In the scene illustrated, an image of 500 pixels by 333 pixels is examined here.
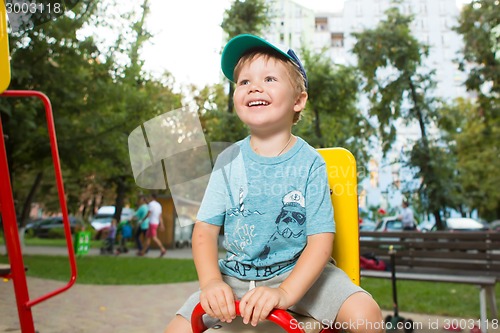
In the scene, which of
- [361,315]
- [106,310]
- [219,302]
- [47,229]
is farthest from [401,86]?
[47,229]

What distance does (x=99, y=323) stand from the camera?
4.12 metres

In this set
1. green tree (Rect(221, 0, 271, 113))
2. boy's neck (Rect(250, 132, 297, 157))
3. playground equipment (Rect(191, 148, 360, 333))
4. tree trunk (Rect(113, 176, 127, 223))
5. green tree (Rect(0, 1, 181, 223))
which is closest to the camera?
boy's neck (Rect(250, 132, 297, 157))

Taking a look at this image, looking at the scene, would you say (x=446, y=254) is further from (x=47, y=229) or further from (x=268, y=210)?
(x=47, y=229)

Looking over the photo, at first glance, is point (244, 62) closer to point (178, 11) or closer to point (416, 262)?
point (178, 11)

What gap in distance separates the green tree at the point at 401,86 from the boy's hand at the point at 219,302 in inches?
455

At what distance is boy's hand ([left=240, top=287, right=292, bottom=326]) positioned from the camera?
1.09 meters

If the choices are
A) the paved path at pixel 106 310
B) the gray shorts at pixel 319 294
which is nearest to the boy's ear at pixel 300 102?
the gray shorts at pixel 319 294

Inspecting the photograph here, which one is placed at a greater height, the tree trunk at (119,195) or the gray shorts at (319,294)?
the gray shorts at (319,294)

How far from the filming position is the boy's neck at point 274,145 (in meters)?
1.43

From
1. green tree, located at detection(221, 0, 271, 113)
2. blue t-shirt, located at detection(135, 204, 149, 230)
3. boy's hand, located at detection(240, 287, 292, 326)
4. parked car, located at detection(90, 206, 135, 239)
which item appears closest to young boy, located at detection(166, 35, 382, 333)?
boy's hand, located at detection(240, 287, 292, 326)

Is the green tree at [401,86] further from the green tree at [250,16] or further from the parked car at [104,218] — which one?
the parked car at [104,218]

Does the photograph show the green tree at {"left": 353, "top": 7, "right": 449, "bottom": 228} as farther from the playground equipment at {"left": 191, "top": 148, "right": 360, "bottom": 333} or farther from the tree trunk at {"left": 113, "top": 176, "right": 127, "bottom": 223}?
the tree trunk at {"left": 113, "top": 176, "right": 127, "bottom": 223}

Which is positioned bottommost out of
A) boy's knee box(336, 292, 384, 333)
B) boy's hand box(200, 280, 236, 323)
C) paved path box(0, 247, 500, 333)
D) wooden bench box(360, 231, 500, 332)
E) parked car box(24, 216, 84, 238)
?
parked car box(24, 216, 84, 238)

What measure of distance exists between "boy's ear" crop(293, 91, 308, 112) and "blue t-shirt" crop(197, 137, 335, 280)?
0.12m
